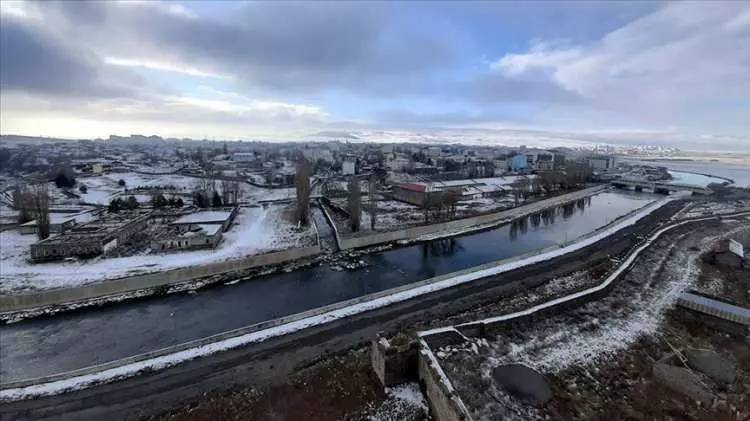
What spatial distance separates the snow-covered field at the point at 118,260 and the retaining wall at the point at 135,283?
2.91ft

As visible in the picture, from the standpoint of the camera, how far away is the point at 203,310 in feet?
41.9

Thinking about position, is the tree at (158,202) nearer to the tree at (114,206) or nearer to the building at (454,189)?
the tree at (114,206)

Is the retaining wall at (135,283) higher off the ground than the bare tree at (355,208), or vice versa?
the bare tree at (355,208)

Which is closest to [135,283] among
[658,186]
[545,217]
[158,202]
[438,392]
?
[438,392]

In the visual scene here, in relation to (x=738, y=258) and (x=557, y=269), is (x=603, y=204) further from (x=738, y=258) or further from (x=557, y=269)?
(x=557, y=269)

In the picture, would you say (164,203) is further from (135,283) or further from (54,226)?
(135,283)

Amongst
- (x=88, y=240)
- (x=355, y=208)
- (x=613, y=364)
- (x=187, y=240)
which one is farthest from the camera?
(x=355, y=208)

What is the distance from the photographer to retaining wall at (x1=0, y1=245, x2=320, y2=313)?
12.6m

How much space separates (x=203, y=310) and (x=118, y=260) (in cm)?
736

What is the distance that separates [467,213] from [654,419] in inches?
849

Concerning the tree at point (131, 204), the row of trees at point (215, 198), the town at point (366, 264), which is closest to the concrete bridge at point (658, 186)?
the town at point (366, 264)

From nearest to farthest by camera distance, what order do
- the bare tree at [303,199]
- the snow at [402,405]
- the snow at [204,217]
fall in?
the snow at [402,405] → the snow at [204,217] → the bare tree at [303,199]

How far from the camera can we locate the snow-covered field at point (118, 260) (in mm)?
14453

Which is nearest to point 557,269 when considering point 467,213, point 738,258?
point 738,258
